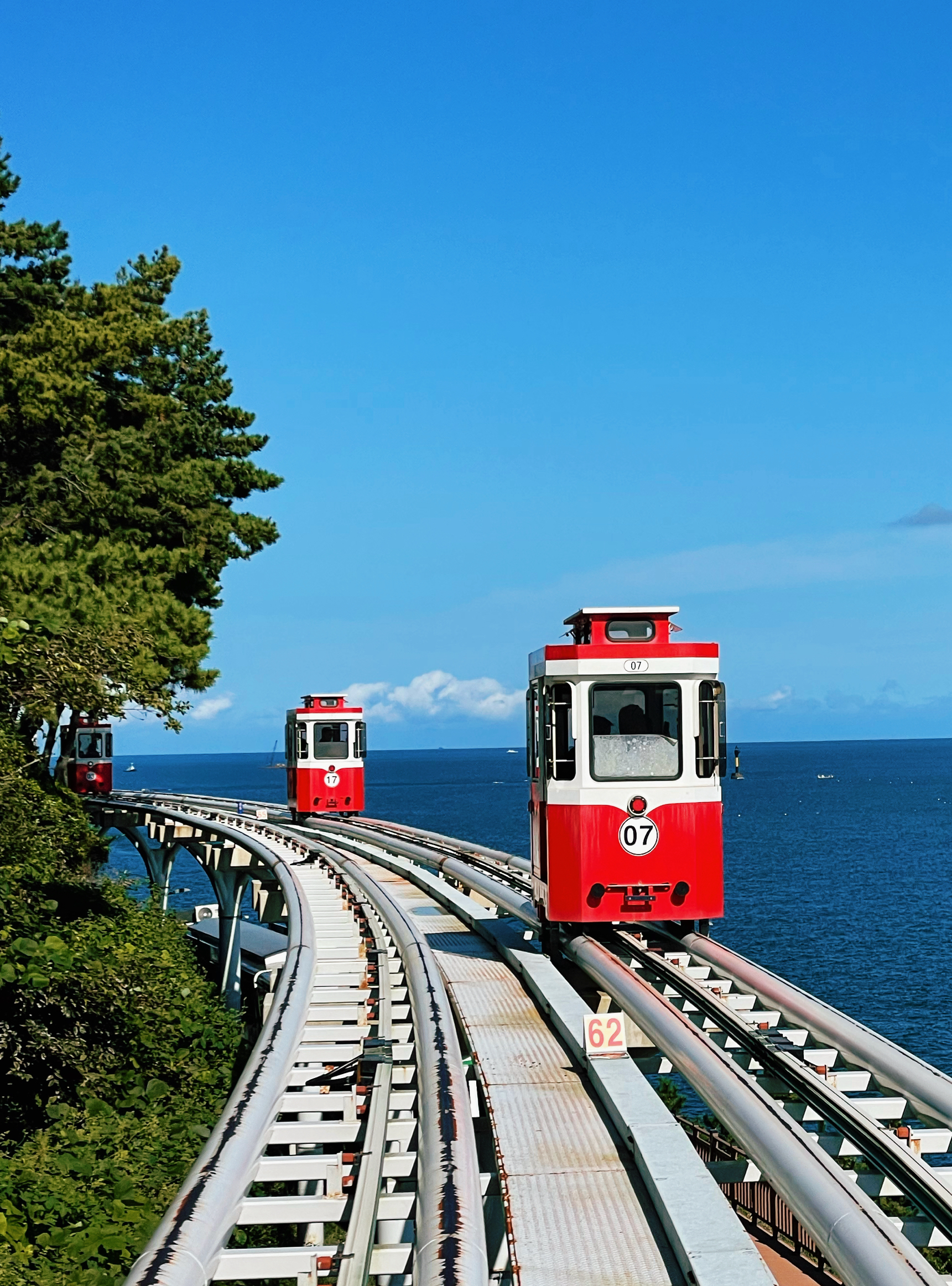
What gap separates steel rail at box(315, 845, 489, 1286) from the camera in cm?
526

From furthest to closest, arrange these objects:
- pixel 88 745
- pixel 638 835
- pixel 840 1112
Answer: pixel 88 745
pixel 638 835
pixel 840 1112

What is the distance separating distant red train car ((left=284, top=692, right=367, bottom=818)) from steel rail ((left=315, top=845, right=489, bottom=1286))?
25.2 meters

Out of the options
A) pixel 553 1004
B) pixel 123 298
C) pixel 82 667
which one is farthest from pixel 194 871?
pixel 553 1004

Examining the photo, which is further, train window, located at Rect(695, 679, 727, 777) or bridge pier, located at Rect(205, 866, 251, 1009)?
bridge pier, located at Rect(205, 866, 251, 1009)

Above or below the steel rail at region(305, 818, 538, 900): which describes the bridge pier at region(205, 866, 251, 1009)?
below

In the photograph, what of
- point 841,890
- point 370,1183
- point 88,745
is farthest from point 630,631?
point 841,890

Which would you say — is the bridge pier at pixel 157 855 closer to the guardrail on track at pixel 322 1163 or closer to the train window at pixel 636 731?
the train window at pixel 636 731

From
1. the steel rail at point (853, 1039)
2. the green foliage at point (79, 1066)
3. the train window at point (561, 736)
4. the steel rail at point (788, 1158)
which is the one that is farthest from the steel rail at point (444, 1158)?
the steel rail at point (853, 1039)

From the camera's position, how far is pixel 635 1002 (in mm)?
10016

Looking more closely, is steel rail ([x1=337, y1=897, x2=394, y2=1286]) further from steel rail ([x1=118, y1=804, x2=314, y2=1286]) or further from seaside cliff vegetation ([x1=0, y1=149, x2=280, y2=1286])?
seaside cliff vegetation ([x1=0, y1=149, x2=280, y2=1286])

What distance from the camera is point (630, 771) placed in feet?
41.5

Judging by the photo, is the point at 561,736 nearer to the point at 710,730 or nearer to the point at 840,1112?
the point at 710,730

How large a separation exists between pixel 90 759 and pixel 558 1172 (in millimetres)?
43837

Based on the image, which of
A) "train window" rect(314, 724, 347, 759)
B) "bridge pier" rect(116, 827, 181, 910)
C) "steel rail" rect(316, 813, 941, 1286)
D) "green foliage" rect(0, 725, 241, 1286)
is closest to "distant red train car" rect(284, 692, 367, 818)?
"train window" rect(314, 724, 347, 759)
